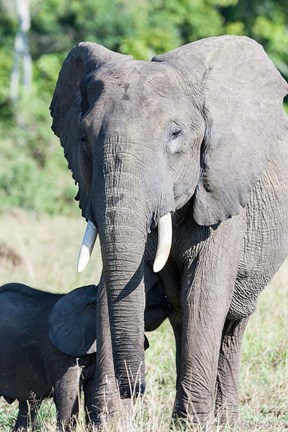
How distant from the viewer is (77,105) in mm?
6137

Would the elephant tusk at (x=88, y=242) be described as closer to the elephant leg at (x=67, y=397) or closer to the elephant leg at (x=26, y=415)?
the elephant leg at (x=67, y=397)

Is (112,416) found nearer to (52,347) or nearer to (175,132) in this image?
(52,347)

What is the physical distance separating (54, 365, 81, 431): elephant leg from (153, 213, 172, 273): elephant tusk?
1.07m

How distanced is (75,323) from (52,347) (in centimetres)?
17

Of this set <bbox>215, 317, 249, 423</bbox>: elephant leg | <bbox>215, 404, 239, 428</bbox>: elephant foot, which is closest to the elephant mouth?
<bbox>215, 404, 239, 428</bbox>: elephant foot

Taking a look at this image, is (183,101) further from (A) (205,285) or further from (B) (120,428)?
(B) (120,428)

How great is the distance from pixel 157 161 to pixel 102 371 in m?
1.18

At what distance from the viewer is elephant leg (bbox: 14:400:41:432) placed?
20.7 feet

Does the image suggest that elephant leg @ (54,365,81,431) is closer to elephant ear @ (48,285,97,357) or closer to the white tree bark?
elephant ear @ (48,285,97,357)

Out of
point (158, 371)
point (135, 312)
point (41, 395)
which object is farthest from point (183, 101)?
point (158, 371)

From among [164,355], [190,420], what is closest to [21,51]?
[164,355]

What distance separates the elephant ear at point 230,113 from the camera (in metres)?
5.66

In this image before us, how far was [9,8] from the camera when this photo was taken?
29500 mm

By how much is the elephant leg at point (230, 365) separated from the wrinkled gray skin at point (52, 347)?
706 mm
